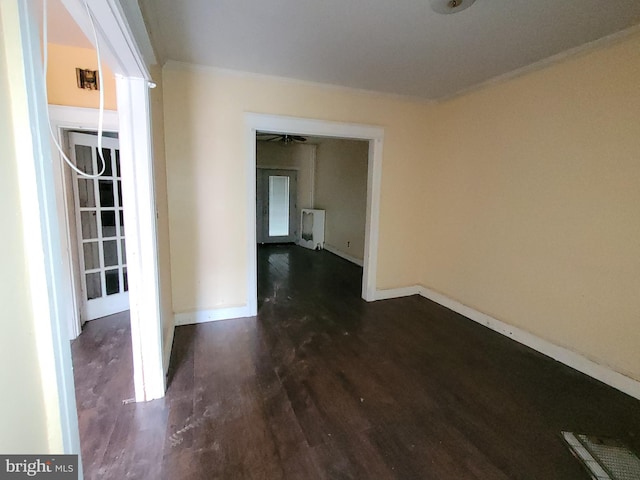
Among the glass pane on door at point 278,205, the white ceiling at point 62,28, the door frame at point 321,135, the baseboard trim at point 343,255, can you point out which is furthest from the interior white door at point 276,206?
the white ceiling at point 62,28

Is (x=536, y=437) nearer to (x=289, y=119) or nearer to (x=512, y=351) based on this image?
(x=512, y=351)

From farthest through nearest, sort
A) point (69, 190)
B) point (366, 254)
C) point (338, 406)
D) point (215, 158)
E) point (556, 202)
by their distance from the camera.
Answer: point (366, 254) < point (215, 158) < point (69, 190) < point (556, 202) < point (338, 406)

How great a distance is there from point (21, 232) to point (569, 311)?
10.6ft

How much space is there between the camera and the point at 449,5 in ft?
5.55

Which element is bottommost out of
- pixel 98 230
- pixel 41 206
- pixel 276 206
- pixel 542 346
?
pixel 542 346

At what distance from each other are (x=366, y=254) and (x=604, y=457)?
99.6 inches

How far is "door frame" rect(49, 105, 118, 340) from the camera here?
2564 millimetres

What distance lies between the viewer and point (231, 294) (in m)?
3.13

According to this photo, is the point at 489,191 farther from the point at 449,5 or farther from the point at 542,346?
the point at 449,5

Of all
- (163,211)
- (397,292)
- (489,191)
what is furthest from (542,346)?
(163,211)

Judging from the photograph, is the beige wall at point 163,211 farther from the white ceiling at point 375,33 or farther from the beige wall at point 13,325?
the beige wall at point 13,325

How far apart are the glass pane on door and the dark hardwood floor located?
454 cm

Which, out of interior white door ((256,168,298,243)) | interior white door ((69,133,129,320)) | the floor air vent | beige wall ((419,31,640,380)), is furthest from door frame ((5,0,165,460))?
interior white door ((256,168,298,243))

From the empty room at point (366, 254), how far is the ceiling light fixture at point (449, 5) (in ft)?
0.05
